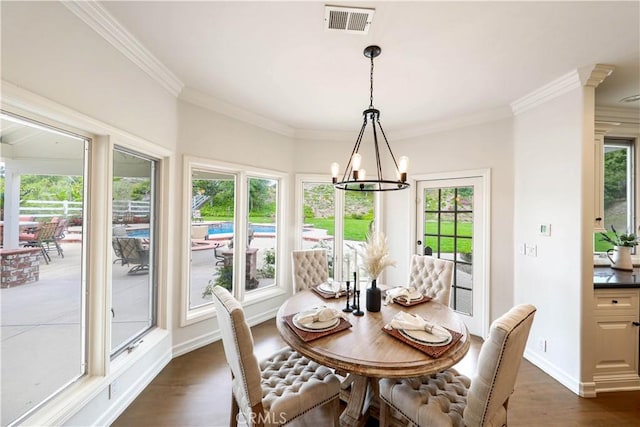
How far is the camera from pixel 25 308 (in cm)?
152

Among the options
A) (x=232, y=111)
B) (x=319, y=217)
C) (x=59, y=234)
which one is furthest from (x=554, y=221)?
(x=59, y=234)

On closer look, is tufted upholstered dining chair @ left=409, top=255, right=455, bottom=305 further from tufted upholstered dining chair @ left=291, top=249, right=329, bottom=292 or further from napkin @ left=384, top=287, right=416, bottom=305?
tufted upholstered dining chair @ left=291, top=249, right=329, bottom=292

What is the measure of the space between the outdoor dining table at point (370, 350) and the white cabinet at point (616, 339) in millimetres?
1483

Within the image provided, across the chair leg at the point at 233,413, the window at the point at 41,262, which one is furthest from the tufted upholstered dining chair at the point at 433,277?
the window at the point at 41,262

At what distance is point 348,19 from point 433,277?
2377mm

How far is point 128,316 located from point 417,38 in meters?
3.27

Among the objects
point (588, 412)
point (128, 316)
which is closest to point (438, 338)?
point (588, 412)

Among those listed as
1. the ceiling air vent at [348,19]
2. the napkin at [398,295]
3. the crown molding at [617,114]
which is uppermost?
the ceiling air vent at [348,19]

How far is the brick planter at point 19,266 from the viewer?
1.40 m

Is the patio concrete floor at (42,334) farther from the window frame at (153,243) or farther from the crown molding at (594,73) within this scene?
the crown molding at (594,73)

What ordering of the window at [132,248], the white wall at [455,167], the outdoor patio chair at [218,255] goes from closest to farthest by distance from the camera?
the window at [132,248] → the white wall at [455,167] → the outdoor patio chair at [218,255]

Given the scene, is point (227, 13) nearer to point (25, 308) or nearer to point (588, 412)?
point (25, 308)

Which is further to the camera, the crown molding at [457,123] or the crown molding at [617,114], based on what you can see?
the crown molding at [457,123]

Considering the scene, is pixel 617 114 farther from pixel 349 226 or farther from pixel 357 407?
pixel 357 407
